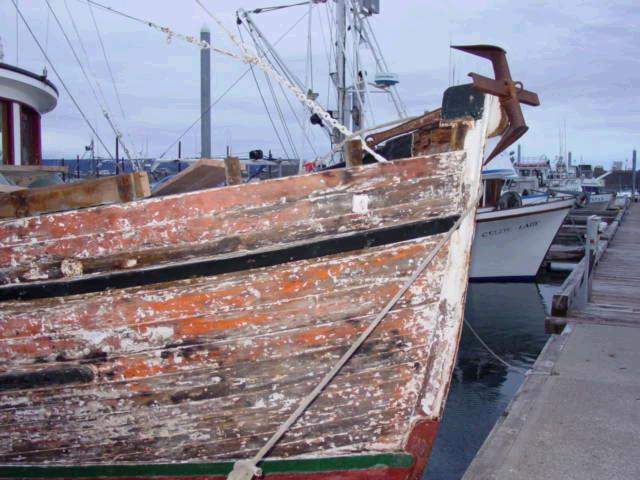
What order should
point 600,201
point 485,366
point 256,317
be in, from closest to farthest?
point 256,317
point 485,366
point 600,201

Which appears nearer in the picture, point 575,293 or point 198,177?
point 198,177

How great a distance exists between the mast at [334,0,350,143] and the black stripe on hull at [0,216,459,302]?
977 cm

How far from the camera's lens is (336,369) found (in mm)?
3188

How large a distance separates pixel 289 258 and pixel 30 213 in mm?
1668

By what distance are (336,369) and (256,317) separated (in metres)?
0.48

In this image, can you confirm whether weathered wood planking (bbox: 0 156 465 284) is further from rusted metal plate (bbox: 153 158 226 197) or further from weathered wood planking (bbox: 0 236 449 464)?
rusted metal plate (bbox: 153 158 226 197)

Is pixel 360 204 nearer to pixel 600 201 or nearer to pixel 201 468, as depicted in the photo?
pixel 201 468

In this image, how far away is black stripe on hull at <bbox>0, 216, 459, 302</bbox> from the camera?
10.2ft

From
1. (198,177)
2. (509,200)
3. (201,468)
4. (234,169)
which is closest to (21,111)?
(198,177)

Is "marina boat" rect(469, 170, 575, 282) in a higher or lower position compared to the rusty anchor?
lower

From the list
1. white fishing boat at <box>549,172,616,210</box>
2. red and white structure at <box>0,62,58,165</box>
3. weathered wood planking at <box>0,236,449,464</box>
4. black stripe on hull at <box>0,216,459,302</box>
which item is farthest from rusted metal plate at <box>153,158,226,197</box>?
white fishing boat at <box>549,172,616,210</box>

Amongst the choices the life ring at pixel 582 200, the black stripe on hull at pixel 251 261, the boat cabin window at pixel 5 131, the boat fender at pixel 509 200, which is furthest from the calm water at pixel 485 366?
the life ring at pixel 582 200

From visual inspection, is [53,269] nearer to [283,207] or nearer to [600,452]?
[283,207]

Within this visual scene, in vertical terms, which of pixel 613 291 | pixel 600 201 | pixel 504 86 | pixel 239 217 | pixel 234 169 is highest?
pixel 600 201
